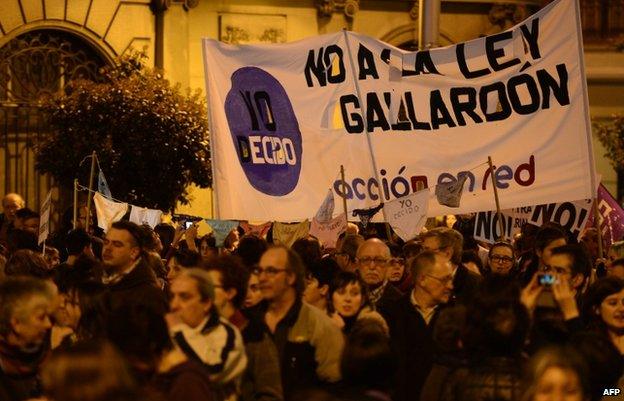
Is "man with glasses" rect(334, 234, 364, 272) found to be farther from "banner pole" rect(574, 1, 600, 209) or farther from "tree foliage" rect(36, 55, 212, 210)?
"tree foliage" rect(36, 55, 212, 210)

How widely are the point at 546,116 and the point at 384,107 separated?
1593 millimetres

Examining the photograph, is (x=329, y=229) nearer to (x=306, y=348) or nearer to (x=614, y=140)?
(x=306, y=348)

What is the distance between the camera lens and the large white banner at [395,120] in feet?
44.1

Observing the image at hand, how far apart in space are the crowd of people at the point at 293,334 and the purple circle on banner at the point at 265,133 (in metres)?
4.90

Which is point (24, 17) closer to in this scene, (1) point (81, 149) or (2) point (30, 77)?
(2) point (30, 77)

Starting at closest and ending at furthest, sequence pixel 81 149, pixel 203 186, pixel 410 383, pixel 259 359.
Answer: pixel 259 359
pixel 410 383
pixel 81 149
pixel 203 186

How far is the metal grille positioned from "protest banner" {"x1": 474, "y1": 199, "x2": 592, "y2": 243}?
9684mm

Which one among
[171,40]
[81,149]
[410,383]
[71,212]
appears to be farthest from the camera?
[171,40]

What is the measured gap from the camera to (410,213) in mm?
13398

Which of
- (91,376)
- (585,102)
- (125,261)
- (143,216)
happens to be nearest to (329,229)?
(585,102)

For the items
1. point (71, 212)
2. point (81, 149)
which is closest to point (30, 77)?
point (81, 149)

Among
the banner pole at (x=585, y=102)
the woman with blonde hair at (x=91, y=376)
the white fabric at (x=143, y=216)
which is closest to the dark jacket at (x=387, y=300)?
the banner pole at (x=585, y=102)

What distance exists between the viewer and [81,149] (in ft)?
71.1

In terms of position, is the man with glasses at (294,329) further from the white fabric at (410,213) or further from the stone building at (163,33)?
the stone building at (163,33)
